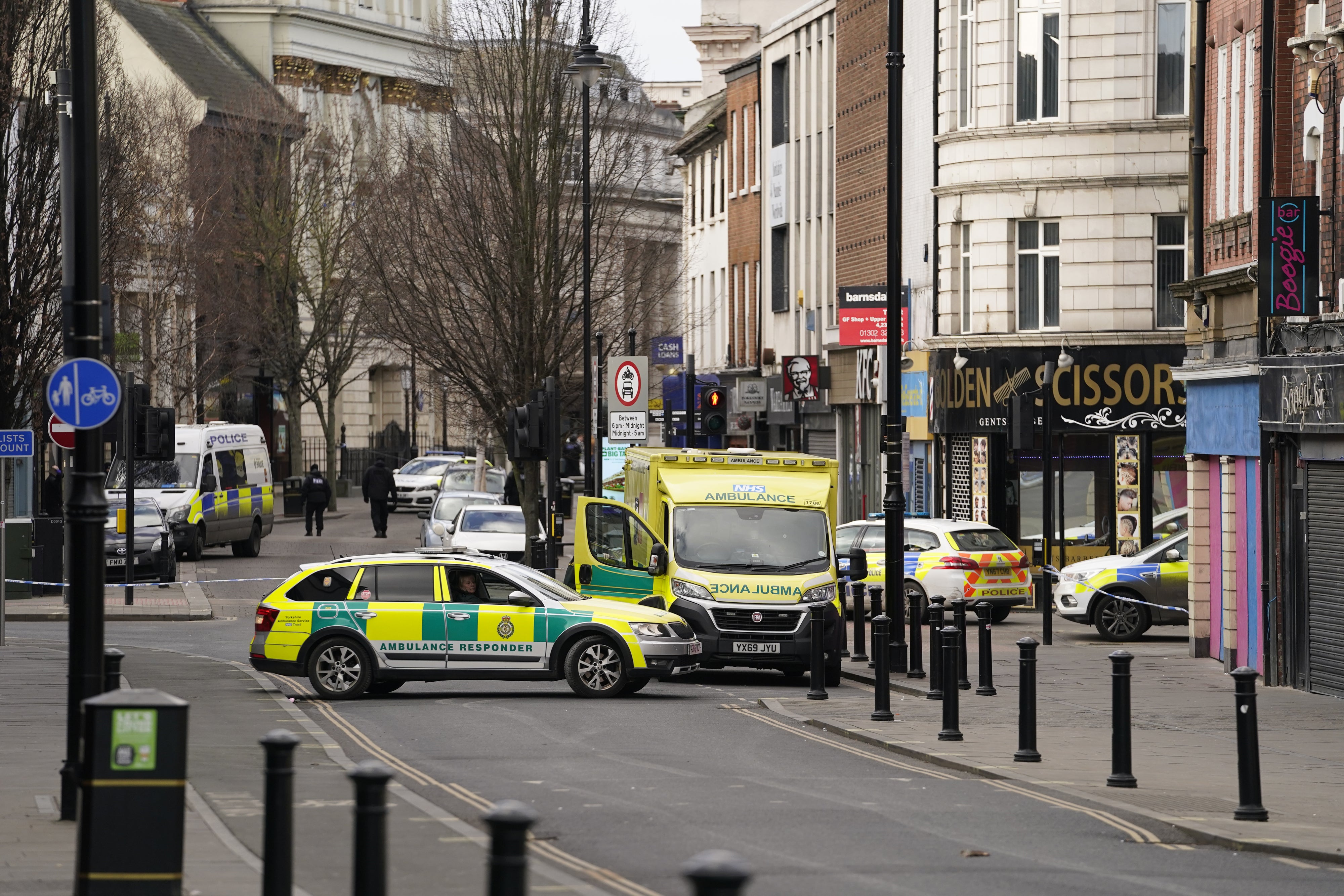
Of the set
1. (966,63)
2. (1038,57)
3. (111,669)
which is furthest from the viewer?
(966,63)

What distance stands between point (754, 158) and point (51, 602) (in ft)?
97.8

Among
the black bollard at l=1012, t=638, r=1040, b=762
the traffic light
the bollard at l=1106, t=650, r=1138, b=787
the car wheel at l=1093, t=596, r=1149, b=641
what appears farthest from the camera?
the traffic light

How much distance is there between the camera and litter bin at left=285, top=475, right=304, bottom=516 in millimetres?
63938

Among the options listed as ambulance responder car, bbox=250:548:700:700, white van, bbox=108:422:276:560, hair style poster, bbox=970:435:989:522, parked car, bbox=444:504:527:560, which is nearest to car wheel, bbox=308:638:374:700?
ambulance responder car, bbox=250:548:700:700

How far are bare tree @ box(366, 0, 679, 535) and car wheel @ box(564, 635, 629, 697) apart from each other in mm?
19193

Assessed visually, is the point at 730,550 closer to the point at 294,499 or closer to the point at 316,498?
the point at 316,498

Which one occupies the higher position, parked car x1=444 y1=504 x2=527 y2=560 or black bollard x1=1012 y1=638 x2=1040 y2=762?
parked car x1=444 y1=504 x2=527 y2=560

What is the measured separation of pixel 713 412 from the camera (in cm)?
3109

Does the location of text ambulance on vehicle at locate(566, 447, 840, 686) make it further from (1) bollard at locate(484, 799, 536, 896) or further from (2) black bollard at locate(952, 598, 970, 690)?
(1) bollard at locate(484, 799, 536, 896)

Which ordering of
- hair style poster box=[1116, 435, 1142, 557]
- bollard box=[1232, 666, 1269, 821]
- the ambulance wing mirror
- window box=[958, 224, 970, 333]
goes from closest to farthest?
1. bollard box=[1232, 666, 1269, 821]
2. the ambulance wing mirror
3. hair style poster box=[1116, 435, 1142, 557]
4. window box=[958, 224, 970, 333]

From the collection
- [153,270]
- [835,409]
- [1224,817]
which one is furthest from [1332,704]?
[153,270]

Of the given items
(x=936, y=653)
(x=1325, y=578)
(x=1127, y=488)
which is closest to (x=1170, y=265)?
(x=1127, y=488)

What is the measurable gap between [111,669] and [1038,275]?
2766cm

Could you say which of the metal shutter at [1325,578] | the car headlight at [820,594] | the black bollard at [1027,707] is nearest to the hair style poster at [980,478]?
the car headlight at [820,594]
